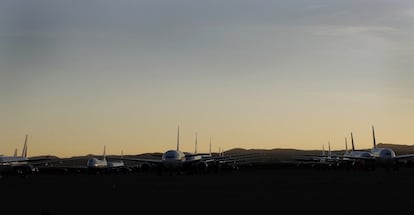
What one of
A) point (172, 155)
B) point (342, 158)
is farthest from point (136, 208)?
point (342, 158)

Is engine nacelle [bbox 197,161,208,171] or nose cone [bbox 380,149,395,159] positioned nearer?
engine nacelle [bbox 197,161,208,171]

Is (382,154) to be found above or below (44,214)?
above

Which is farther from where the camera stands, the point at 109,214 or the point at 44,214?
the point at 109,214

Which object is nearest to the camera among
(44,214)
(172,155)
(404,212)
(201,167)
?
(44,214)

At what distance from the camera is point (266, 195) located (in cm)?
3038

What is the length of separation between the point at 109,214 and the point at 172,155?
4997cm

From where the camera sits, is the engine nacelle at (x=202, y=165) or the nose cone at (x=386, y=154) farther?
the nose cone at (x=386, y=154)

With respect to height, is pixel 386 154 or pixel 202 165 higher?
pixel 386 154

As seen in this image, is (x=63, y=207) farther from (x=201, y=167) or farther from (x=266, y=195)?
(x=201, y=167)

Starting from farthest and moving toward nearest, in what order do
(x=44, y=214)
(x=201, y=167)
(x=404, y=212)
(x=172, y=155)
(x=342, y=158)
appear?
(x=342, y=158), (x=201, y=167), (x=172, y=155), (x=404, y=212), (x=44, y=214)

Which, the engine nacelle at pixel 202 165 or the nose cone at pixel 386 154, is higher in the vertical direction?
the nose cone at pixel 386 154

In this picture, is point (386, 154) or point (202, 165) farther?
point (386, 154)

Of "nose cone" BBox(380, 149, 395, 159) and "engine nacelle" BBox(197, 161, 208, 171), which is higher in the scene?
"nose cone" BBox(380, 149, 395, 159)

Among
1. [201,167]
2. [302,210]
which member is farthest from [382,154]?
[302,210]
